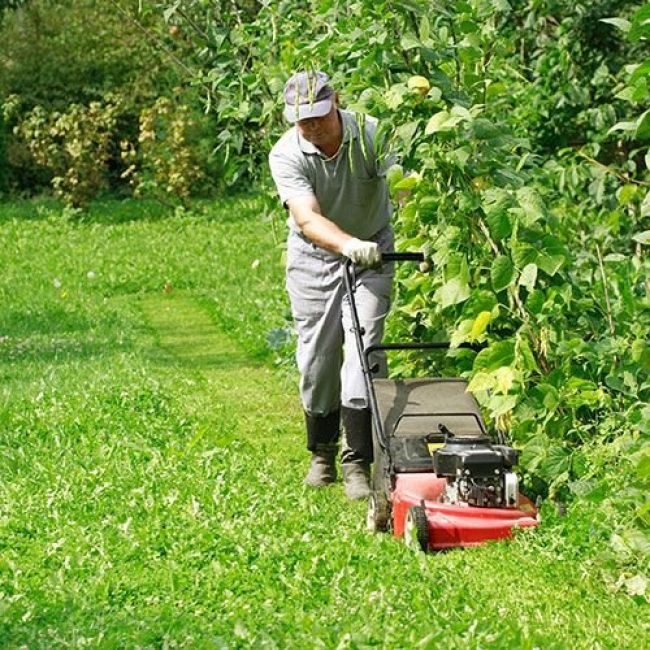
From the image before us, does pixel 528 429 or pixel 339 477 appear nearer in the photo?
pixel 528 429

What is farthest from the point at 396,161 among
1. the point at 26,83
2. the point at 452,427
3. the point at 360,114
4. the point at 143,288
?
the point at 26,83

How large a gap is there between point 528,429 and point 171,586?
5.82ft

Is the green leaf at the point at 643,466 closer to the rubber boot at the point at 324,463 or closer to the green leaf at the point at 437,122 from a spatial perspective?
the green leaf at the point at 437,122

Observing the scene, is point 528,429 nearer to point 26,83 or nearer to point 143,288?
point 143,288

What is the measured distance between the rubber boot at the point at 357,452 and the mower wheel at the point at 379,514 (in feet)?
2.16

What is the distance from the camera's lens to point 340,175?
723cm

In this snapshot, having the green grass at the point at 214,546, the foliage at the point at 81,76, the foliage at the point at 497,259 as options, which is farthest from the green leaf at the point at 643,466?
the foliage at the point at 81,76

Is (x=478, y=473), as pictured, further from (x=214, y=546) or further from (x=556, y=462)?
(x=214, y=546)

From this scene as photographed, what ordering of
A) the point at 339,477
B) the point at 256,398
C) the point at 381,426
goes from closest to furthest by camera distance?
the point at 381,426 < the point at 339,477 < the point at 256,398

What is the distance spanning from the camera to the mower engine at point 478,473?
588 centimetres

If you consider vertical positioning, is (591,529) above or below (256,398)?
above

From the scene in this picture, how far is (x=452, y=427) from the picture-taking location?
6.45m

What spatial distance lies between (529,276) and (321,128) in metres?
1.34

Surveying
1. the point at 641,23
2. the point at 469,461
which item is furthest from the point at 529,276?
the point at 641,23
